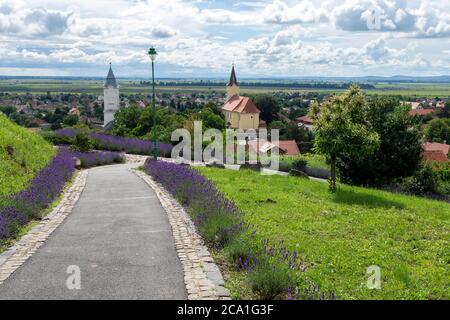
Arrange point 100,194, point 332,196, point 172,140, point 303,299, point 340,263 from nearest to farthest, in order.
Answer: point 303,299 < point 340,263 < point 100,194 < point 332,196 < point 172,140

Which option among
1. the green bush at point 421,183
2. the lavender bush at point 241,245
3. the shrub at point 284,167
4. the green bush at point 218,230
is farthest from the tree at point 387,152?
the green bush at point 218,230

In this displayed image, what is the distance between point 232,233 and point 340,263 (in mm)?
1677

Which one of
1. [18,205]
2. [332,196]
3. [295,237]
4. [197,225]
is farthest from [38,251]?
[332,196]

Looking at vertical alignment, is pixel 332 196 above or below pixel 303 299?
below

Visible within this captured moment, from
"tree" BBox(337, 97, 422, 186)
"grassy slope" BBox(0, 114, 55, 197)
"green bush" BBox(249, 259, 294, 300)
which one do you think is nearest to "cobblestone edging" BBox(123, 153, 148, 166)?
"grassy slope" BBox(0, 114, 55, 197)

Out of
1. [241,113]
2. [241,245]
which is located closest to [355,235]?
[241,245]

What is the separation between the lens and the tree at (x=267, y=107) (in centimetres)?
9881

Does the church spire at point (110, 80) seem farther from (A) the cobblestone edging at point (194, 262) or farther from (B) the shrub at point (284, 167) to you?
(A) the cobblestone edging at point (194, 262)

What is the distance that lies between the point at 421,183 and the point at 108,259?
822 inches

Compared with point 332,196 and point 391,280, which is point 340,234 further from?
point 332,196

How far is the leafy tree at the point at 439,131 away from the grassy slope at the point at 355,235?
64.8 metres

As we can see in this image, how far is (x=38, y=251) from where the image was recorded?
292 inches

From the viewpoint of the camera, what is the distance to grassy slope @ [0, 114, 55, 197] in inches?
474
